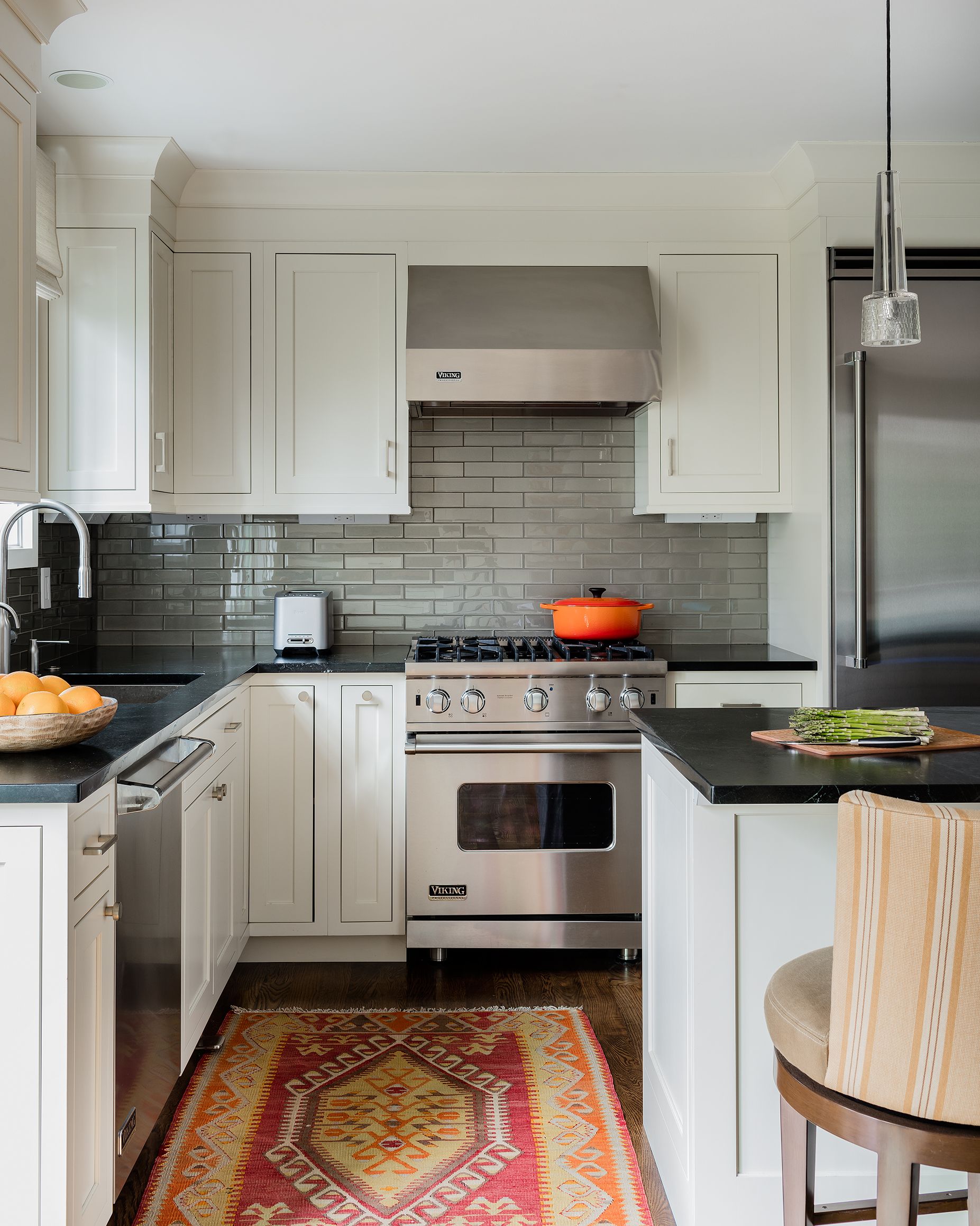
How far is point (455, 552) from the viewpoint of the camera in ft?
12.8

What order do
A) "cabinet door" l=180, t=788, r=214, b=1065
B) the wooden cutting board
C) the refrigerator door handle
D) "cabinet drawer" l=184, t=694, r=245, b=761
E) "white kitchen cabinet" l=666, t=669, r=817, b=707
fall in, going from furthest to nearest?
"white kitchen cabinet" l=666, t=669, r=817, b=707
the refrigerator door handle
"cabinet drawer" l=184, t=694, r=245, b=761
"cabinet door" l=180, t=788, r=214, b=1065
the wooden cutting board

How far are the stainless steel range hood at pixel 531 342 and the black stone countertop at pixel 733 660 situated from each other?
0.90m

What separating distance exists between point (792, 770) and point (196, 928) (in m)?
1.59

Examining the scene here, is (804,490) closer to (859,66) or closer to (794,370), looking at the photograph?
(794,370)

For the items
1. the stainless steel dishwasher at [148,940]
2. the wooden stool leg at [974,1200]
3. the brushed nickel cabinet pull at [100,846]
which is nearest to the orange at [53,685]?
the stainless steel dishwasher at [148,940]

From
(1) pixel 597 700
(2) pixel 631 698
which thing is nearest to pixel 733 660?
(2) pixel 631 698

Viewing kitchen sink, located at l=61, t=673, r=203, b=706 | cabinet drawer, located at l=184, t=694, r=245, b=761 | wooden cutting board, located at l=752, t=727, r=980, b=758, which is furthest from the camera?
kitchen sink, located at l=61, t=673, r=203, b=706

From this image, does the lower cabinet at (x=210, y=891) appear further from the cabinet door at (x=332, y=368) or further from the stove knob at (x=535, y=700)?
the cabinet door at (x=332, y=368)

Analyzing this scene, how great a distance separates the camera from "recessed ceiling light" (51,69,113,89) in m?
2.74

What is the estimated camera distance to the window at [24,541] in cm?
309

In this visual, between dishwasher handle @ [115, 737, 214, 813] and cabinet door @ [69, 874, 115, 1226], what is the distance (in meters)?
0.17

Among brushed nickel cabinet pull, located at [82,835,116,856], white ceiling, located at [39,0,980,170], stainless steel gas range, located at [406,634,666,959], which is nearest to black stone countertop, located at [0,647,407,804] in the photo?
brushed nickel cabinet pull, located at [82,835,116,856]

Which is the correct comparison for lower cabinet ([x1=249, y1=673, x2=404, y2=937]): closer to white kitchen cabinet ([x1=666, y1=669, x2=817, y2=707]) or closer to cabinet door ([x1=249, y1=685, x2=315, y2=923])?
cabinet door ([x1=249, y1=685, x2=315, y2=923])

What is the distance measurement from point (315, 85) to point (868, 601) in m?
2.27
